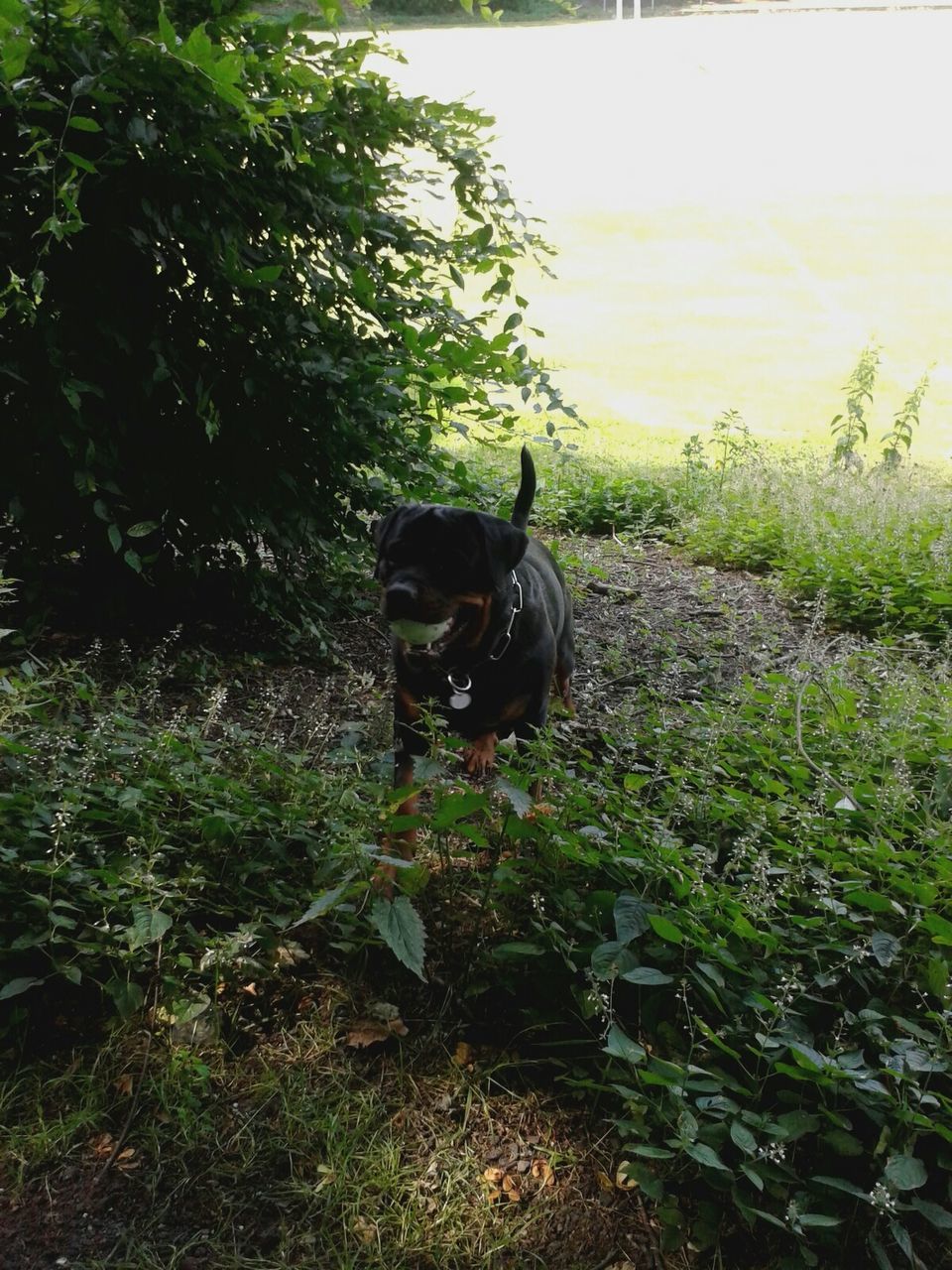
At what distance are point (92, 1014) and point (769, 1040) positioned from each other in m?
1.55

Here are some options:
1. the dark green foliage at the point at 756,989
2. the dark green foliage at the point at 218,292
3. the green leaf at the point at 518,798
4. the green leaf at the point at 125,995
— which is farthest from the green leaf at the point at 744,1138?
the dark green foliage at the point at 218,292

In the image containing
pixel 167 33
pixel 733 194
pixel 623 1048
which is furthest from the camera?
pixel 733 194

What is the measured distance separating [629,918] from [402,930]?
0.55m

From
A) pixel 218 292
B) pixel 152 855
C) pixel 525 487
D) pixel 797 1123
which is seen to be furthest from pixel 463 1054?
pixel 218 292

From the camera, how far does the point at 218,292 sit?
377 centimetres

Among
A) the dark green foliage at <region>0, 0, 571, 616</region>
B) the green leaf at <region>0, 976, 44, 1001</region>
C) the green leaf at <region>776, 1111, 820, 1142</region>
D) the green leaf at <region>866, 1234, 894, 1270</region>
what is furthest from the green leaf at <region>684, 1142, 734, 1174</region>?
the dark green foliage at <region>0, 0, 571, 616</region>

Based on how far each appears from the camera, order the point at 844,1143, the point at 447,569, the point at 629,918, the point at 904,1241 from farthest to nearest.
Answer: the point at 447,569, the point at 629,918, the point at 844,1143, the point at 904,1241

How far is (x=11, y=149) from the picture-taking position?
3404 millimetres

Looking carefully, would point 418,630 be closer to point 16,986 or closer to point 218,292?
point 16,986

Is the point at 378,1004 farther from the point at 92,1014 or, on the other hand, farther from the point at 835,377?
the point at 835,377

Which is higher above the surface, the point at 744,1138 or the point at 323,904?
the point at 323,904

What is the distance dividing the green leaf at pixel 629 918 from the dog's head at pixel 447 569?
41.2 inches

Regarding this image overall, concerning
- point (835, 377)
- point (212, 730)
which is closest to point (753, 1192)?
point (212, 730)

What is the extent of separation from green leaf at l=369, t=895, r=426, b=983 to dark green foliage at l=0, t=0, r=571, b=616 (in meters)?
1.98
